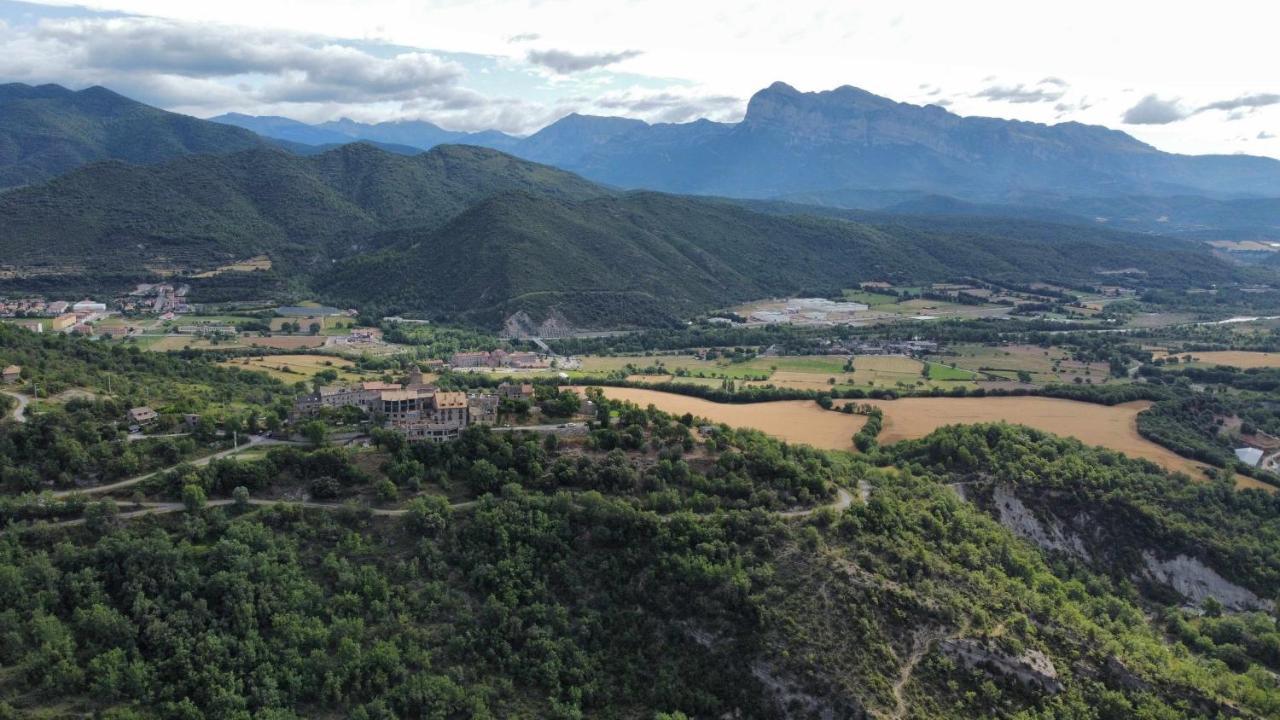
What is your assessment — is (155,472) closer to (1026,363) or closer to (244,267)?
(1026,363)

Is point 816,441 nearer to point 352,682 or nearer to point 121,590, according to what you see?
point 352,682

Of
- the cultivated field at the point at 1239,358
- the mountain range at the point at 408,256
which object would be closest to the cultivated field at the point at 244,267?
the mountain range at the point at 408,256

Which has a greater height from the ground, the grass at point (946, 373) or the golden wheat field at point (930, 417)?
the grass at point (946, 373)

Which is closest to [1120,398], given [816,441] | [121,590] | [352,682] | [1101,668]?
[816,441]

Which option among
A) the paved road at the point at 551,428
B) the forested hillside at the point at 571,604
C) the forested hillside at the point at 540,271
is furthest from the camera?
the forested hillside at the point at 540,271

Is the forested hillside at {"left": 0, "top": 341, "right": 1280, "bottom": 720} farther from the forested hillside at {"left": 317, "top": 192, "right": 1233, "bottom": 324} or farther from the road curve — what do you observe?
the forested hillside at {"left": 317, "top": 192, "right": 1233, "bottom": 324}

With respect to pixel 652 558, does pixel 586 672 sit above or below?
below

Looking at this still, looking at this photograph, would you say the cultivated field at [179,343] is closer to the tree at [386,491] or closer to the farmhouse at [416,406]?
the farmhouse at [416,406]

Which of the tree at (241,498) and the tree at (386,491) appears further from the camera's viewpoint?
the tree at (386,491)
